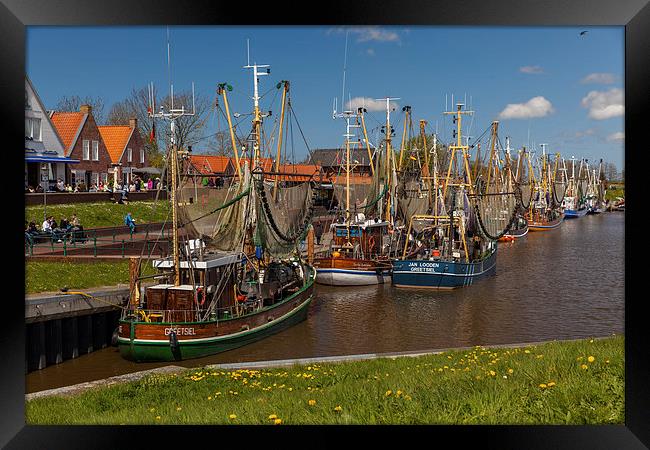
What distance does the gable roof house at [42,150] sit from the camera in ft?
116

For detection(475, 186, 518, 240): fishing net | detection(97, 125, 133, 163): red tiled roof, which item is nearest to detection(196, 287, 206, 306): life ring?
detection(475, 186, 518, 240): fishing net

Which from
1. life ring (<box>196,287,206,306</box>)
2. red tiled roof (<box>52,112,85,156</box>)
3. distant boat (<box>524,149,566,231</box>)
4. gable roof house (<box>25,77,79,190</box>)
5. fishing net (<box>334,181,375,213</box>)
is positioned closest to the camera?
life ring (<box>196,287,206,306</box>)

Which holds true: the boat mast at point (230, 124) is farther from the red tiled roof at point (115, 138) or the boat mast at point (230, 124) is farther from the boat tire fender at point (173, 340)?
the red tiled roof at point (115, 138)

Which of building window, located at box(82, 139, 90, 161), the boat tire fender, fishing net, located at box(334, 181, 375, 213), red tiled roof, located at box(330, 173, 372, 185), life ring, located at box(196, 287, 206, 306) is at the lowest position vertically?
the boat tire fender

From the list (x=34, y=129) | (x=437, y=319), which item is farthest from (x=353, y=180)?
(x=34, y=129)

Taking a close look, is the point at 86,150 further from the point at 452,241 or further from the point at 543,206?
the point at 543,206

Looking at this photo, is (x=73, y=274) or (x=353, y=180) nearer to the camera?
(x=73, y=274)

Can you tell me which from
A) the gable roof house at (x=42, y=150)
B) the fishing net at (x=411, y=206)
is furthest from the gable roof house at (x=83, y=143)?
the fishing net at (x=411, y=206)

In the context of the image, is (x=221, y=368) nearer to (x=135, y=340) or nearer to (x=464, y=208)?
(x=135, y=340)

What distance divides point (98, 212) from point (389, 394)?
30287 millimetres

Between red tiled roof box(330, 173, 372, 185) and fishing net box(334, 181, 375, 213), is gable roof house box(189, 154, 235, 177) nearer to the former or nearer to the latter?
red tiled roof box(330, 173, 372, 185)

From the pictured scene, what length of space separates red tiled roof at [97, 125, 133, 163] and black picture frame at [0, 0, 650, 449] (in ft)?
139

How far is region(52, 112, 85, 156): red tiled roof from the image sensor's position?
41875 millimetres

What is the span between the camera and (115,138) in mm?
49188
